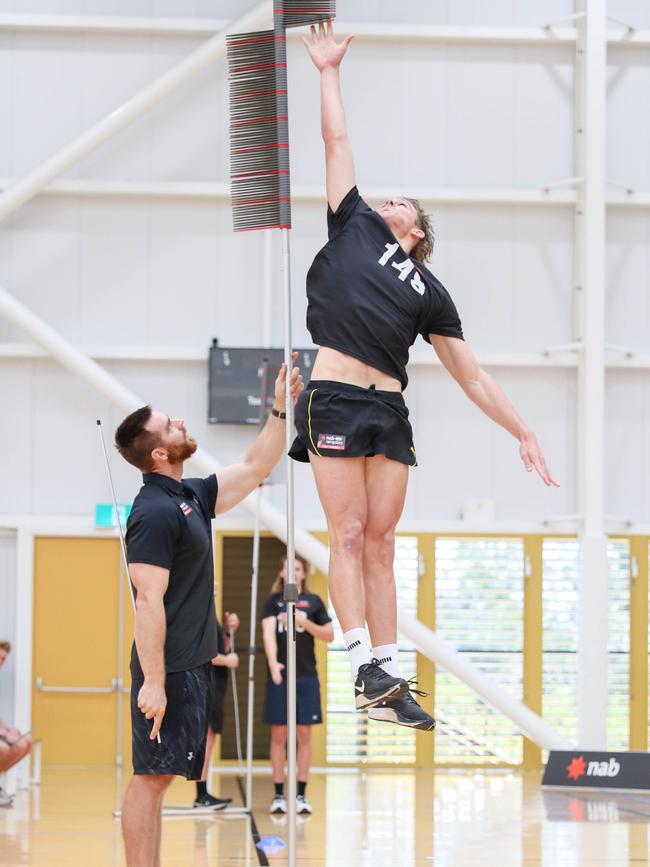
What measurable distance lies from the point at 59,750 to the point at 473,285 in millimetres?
6625

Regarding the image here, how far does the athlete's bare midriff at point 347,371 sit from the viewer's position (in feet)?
13.4

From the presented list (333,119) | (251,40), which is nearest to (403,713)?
(333,119)

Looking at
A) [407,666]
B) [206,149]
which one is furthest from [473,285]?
[407,666]

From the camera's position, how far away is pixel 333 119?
4.12 meters

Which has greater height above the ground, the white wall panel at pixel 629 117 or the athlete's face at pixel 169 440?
the white wall panel at pixel 629 117

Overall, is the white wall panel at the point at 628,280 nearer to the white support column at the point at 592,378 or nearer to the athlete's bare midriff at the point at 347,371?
the white support column at the point at 592,378

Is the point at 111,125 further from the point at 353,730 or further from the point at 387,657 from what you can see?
the point at 387,657

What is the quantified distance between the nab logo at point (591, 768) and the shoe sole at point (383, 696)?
8.51 metres

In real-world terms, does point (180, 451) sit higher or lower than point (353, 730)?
higher

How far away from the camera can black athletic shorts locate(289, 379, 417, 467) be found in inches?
159

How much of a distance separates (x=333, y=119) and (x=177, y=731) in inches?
92.2

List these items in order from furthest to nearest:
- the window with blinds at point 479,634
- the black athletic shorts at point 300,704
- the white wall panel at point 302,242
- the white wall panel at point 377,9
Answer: the white wall panel at point 377,9, the white wall panel at point 302,242, the window with blinds at point 479,634, the black athletic shorts at point 300,704

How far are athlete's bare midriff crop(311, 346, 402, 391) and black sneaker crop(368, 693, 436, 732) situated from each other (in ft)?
3.37

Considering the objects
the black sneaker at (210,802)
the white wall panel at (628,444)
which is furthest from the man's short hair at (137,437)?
the white wall panel at (628,444)
